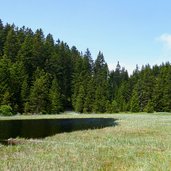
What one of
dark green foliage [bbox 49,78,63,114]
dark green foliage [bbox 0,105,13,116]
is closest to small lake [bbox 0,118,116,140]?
dark green foliage [bbox 0,105,13,116]

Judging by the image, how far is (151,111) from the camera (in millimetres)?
109000

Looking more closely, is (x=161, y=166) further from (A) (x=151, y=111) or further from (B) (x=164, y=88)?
(B) (x=164, y=88)

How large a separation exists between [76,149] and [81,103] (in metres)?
88.0

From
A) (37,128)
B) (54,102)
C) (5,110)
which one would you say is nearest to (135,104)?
(54,102)

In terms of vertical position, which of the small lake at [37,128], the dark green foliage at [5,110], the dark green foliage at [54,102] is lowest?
the small lake at [37,128]

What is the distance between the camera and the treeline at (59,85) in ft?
319

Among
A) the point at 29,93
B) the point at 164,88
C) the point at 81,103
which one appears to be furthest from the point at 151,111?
the point at 29,93

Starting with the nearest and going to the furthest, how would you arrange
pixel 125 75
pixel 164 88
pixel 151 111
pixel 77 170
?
pixel 77 170 → pixel 151 111 → pixel 164 88 → pixel 125 75

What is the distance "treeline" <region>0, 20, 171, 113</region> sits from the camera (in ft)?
319

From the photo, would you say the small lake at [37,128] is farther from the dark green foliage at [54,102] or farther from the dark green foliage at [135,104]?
the dark green foliage at [135,104]

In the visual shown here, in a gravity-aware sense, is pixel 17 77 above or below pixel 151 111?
above

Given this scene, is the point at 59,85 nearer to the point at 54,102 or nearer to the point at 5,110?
the point at 54,102

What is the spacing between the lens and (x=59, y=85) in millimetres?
122688

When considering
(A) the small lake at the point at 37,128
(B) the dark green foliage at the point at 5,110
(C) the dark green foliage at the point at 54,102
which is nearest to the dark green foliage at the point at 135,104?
(C) the dark green foliage at the point at 54,102
